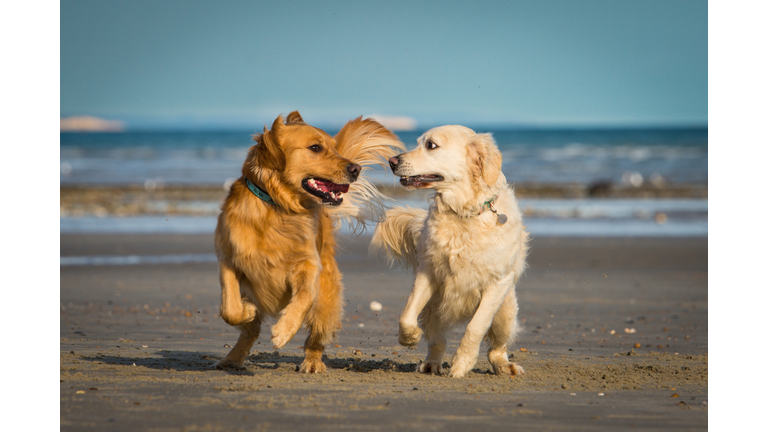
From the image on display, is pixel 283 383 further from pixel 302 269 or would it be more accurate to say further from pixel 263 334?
pixel 263 334

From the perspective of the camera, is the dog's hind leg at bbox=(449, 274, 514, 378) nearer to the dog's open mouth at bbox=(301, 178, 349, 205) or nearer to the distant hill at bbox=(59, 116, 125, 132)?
the dog's open mouth at bbox=(301, 178, 349, 205)

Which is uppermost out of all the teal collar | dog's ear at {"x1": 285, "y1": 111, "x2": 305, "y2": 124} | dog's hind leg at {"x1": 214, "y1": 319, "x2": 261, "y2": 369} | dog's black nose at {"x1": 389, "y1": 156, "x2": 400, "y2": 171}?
dog's ear at {"x1": 285, "y1": 111, "x2": 305, "y2": 124}

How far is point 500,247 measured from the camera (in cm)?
433

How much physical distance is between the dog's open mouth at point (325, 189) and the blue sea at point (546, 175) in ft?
1.24

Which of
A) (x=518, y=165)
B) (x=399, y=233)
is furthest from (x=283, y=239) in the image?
(x=518, y=165)

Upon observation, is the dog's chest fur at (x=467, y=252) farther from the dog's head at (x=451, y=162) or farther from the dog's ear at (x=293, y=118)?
the dog's ear at (x=293, y=118)

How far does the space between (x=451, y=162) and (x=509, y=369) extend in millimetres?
1338

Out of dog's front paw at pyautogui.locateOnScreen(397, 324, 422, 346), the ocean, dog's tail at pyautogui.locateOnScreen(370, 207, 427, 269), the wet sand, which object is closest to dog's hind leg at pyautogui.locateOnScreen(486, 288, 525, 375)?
the wet sand

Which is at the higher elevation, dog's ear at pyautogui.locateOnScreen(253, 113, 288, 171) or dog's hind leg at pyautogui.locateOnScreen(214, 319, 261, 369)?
dog's ear at pyautogui.locateOnScreen(253, 113, 288, 171)

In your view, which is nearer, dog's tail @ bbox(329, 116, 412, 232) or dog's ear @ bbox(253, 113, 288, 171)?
dog's ear @ bbox(253, 113, 288, 171)

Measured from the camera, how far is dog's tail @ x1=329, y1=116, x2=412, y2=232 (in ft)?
16.6

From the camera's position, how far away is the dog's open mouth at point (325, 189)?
437 cm

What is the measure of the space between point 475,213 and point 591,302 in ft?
10.4

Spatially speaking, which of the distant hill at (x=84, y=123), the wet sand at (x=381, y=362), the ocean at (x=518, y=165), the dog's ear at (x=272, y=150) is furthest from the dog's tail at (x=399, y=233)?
the distant hill at (x=84, y=123)
